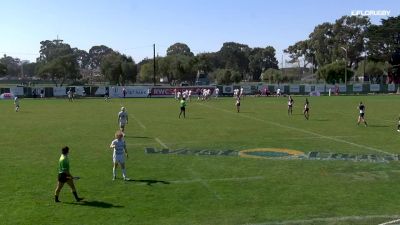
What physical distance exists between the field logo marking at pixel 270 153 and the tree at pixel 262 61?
14010 cm

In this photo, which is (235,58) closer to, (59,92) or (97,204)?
(59,92)

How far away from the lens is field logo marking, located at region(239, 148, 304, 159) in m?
21.3

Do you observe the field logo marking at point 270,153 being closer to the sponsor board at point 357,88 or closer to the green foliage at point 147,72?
the sponsor board at point 357,88

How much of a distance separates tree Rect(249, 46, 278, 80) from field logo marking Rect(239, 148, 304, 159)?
140 meters

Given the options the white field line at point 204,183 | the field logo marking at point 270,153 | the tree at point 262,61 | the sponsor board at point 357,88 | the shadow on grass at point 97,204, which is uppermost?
the tree at point 262,61

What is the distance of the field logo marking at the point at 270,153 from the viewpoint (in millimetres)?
21297

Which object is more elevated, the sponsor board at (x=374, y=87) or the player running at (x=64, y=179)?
the sponsor board at (x=374, y=87)

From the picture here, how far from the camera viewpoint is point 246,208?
519 inches

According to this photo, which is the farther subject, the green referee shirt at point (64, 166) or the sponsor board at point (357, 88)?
the sponsor board at point (357, 88)

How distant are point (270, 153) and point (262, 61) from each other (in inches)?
5652

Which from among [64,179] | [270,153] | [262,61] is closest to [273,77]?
[262,61]

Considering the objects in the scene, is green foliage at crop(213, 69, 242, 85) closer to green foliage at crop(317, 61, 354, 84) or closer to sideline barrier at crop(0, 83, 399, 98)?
green foliage at crop(317, 61, 354, 84)

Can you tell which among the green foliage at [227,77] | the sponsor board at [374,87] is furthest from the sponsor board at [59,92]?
the sponsor board at [374,87]

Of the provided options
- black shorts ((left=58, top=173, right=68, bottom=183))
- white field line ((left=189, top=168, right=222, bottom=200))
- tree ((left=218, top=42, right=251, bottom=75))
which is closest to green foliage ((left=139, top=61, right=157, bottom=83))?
tree ((left=218, top=42, right=251, bottom=75))
